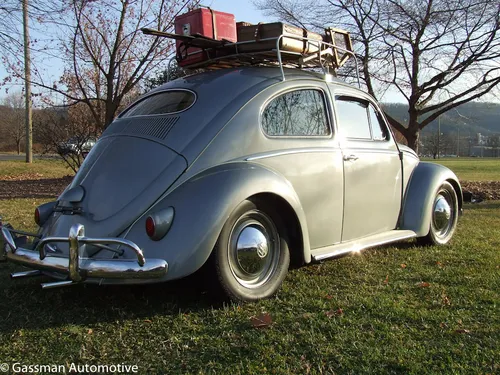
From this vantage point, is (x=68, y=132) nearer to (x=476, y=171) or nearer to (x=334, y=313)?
(x=334, y=313)

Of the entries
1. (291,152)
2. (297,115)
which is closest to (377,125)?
(297,115)

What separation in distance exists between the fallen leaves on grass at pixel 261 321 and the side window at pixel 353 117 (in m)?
2.15

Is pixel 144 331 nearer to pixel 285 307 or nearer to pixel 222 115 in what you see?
pixel 285 307

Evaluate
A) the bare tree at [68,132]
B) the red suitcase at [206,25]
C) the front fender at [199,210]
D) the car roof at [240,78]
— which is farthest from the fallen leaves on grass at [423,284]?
the bare tree at [68,132]

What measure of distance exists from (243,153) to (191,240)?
93 centimetres

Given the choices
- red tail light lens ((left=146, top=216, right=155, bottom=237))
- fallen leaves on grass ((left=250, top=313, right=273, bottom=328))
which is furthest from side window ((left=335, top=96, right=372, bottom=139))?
red tail light lens ((left=146, top=216, right=155, bottom=237))

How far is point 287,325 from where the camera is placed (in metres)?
3.03

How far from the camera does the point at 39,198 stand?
10.2 m

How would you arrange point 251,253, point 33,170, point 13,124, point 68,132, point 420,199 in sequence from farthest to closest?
point 13,124
point 33,170
point 68,132
point 420,199
point 251,253

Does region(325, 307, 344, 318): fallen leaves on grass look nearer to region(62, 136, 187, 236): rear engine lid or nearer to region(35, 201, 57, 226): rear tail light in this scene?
region(62, 136, 187, 236): rear engine lid

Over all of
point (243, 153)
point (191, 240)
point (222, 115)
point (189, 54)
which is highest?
point (189, 54)

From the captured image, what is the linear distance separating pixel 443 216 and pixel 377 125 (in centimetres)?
144

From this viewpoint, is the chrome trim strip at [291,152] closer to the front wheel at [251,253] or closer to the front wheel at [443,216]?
the front wheel at [251,253]

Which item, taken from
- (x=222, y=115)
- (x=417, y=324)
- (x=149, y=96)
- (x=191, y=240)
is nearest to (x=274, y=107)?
(x=222, y=115)
